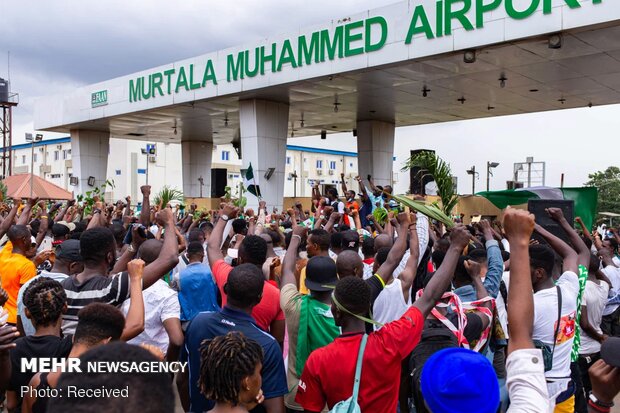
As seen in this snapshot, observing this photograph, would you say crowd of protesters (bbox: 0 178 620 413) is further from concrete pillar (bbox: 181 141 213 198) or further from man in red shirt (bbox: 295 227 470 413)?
concrete pillar (bbox: 181 141 213 198)

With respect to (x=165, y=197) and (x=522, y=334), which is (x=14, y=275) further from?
(x=165, y=197)

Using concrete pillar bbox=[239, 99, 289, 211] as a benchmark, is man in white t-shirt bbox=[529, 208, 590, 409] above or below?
below

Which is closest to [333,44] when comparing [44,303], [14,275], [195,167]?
[14,275]

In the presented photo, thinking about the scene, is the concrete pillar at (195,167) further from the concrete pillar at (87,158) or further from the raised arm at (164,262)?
the raised arm at (164,262)

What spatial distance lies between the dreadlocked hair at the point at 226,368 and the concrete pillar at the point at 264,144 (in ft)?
57.2

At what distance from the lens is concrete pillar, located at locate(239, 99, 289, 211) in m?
20.1

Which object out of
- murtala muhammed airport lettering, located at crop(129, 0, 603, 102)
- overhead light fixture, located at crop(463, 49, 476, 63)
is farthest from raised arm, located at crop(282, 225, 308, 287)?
overhead light fixture, located at crop(463, 49, 476, 63)

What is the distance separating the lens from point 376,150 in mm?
25125

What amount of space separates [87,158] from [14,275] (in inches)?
969

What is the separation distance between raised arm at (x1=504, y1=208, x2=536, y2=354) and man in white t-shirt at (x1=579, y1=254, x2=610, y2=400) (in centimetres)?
358

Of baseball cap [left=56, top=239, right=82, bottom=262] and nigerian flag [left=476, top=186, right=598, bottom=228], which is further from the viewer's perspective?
nigerian flag [left=476, top=186, right=598, bottom=228]

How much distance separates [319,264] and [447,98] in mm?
17940

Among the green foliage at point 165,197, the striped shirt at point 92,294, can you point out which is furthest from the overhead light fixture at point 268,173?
the striped shirt at point 92,294

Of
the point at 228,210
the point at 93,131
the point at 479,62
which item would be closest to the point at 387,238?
the point at 228,210
